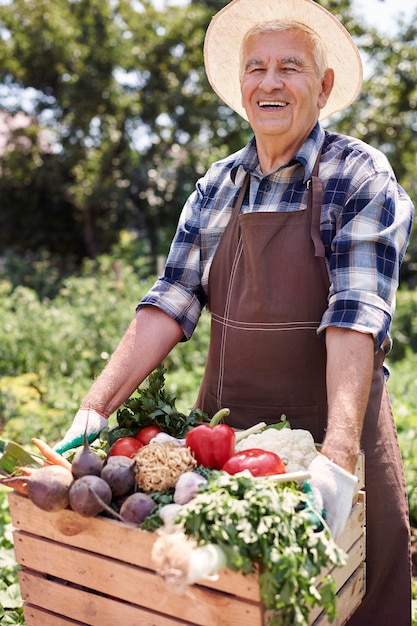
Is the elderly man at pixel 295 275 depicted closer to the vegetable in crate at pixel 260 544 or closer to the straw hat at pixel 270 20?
the straw hat at pixel 270 20

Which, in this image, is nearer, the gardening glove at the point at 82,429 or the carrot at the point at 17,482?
the carrot at the point at 17,482

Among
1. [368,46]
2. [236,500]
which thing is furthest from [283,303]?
[368,46]

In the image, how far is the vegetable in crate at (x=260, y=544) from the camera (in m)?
1.22

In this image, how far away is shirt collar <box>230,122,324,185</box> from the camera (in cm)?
202

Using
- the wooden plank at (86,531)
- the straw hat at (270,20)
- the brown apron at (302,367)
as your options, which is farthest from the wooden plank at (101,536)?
the straw hat at (270,20)

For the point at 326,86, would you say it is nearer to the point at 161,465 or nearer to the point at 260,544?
the point at 161,465

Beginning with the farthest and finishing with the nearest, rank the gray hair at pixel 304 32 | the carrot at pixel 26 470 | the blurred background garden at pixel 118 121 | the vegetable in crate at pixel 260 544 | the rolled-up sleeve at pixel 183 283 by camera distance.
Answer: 1. the blurred background garden at pixel 118 121
2. the rolled-up sleeve at pixel 183 283
3. the gray hair at pixel 304 32
4. the carrot at pixel 26 470
5. the vegetable in crate at pixel 260 544

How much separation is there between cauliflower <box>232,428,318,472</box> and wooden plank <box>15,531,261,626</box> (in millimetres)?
382

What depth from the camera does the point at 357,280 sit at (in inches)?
70.5

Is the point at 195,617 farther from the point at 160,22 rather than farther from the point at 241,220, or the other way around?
the point at 160,22

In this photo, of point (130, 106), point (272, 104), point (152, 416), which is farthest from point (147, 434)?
point (130, 106)

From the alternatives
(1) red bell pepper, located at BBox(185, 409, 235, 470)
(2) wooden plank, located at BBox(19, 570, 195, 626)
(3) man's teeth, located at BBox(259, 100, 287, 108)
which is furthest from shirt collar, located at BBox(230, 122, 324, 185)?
(2) wooden plank, located at BBox(19, 570, 195, 626)

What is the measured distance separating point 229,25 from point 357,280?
3.59 feet

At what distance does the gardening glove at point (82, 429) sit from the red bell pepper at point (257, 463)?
475 millimetres
